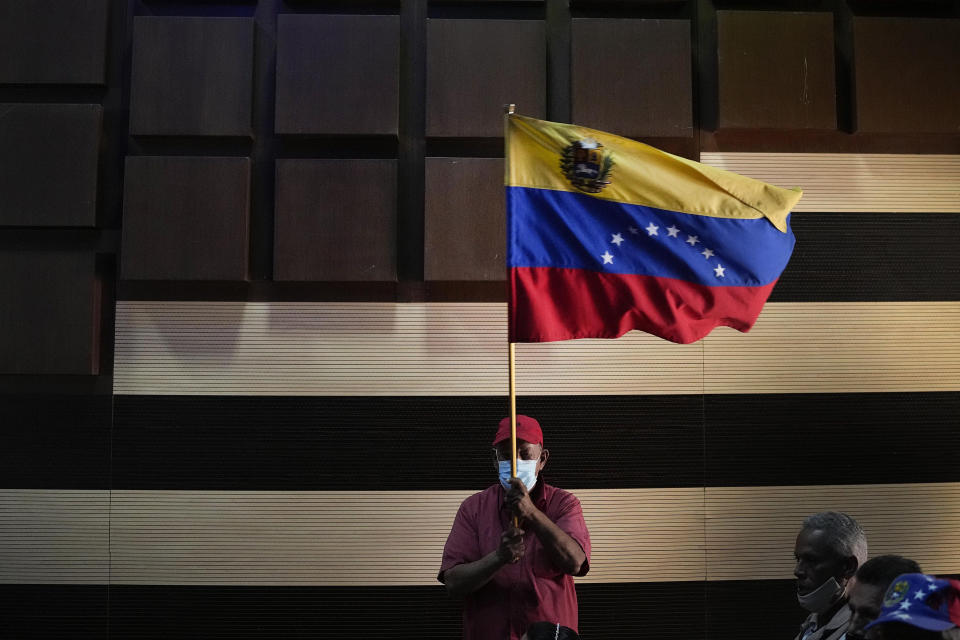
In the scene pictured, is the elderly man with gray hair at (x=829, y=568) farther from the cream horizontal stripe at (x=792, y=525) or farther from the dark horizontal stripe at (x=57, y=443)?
the dark horizontal stripe at (x=57, y=443)

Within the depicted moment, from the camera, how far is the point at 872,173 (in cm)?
326

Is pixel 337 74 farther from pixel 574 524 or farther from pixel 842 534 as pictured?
pixel 842 534

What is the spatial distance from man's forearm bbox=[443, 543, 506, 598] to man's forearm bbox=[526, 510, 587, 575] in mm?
128

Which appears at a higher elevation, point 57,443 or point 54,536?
point 57,443

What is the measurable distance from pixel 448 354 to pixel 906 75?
2.07 metres

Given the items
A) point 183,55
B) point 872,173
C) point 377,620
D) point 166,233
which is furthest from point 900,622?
point 183,55

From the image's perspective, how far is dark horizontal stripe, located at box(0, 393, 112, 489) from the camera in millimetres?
3127

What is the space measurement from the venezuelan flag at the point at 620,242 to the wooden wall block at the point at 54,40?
1861mm

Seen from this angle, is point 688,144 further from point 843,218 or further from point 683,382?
point 683,382

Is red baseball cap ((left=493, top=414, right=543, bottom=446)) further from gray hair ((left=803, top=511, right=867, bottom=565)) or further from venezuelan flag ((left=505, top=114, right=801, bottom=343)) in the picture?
gray hair ((left=803, top=511, right=867, bottom=565))

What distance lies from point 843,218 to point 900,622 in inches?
87.6

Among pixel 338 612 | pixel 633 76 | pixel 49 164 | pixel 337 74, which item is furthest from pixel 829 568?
pixel 49 164

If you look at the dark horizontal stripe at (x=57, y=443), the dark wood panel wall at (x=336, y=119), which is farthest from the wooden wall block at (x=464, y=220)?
the dark horizontal stripe at (x=57, y=443)

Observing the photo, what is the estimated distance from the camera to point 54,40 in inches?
127
